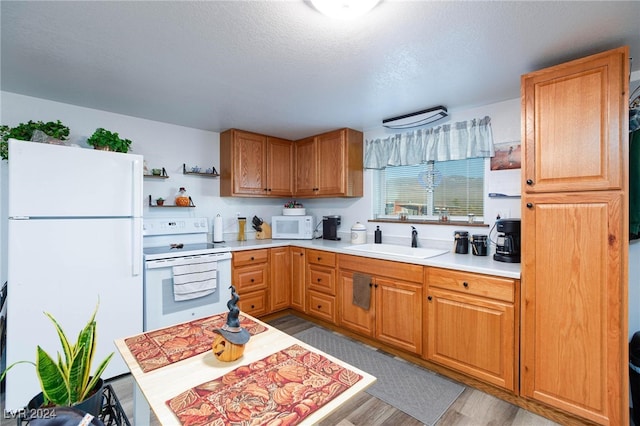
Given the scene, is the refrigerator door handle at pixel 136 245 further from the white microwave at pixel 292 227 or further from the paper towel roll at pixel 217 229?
the white microwave at pixel 292 227

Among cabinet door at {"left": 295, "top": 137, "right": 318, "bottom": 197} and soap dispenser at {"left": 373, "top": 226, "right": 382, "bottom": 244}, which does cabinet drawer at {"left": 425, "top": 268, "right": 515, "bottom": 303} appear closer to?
soap dispenser at {"left": 373, "top": 226, "right": 382, "bottom": 244}

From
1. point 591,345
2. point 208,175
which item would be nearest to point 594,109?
point 591,345

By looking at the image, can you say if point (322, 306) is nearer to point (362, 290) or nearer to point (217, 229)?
point (362, 290)

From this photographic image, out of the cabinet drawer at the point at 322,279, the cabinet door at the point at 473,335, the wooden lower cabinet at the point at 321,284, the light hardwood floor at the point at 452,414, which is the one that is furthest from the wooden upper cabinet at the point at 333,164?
the light hardwood floor at the point at 452,414

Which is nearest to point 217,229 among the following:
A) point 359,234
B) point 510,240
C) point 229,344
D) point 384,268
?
point 359,234

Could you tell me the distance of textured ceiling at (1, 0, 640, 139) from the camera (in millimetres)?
1395

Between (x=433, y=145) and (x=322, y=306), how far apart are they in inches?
79.6

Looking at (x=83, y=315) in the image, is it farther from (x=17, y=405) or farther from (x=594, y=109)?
(x=594, y=109)

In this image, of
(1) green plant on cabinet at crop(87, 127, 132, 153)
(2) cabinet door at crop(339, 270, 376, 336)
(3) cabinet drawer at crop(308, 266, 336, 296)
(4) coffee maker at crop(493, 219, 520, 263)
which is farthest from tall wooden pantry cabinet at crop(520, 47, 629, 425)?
(1) green plant on cabinet at crop(87, 127, 132, 153)

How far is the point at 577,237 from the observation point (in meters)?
1.70

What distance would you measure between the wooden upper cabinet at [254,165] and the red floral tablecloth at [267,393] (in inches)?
102

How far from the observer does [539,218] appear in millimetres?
1842

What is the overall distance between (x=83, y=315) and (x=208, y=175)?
6.21ft

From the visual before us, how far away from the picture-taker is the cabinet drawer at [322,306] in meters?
3.09
